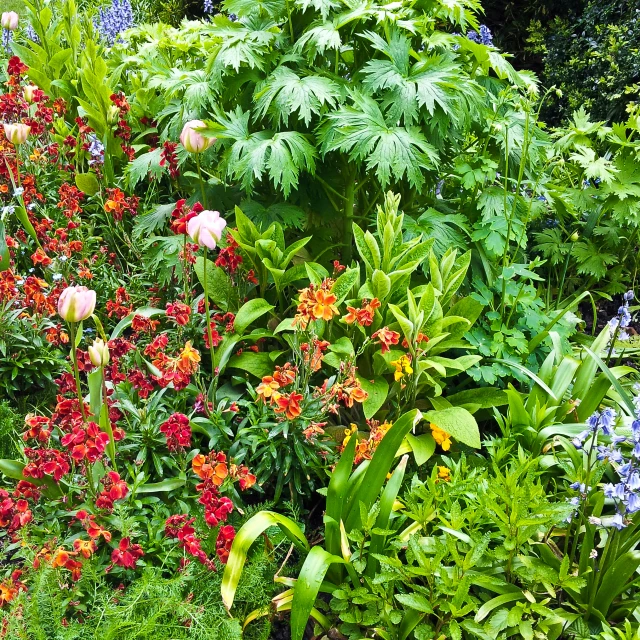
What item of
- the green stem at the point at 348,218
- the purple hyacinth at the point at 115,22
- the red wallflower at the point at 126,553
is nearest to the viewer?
the red wallflower at the point at 126,553

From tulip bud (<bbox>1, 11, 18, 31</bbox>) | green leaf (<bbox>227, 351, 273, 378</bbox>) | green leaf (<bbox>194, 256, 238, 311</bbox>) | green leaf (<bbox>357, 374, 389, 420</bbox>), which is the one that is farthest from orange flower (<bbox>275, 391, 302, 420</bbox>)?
tulip bud (<bbox>1, 11, 18, 31</bbox>)

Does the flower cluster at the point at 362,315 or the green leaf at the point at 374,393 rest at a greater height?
the flower cluster at the point at 362,315

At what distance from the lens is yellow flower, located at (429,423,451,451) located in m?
2.02

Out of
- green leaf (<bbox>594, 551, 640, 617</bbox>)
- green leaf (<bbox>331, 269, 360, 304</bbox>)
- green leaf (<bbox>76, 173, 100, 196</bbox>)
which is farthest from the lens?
green leaf (<bbox>76, 173, 100, 196</bbox>)

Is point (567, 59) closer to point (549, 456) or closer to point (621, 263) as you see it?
point (621, 263)

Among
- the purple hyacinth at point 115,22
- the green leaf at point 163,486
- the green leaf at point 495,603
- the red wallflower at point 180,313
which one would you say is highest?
the purple hyacinth at point 115,22

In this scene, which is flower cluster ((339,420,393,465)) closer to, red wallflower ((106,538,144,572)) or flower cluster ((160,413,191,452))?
flower cluster ((160,413,191,452))

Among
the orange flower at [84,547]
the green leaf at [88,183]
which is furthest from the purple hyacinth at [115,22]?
the orange flower at [84,547]

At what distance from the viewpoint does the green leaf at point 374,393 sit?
2023 mm

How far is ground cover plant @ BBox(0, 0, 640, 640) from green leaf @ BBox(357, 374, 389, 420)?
0.05 ft

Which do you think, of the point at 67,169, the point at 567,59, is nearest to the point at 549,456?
the point at 67,169

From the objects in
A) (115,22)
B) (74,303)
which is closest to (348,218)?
(74,303)

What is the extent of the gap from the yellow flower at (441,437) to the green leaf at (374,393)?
198 mm

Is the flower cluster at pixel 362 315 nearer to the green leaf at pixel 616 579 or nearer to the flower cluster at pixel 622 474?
the flower cluster at pixel 622 474
